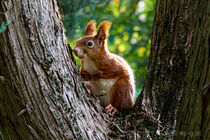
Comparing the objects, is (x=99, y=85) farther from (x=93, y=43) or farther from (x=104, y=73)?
(x=93, y=43)

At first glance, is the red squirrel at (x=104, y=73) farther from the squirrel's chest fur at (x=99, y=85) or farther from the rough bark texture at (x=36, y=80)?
the rough bark texture at (x=36, y=80)

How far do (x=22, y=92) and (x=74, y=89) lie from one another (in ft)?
1.28

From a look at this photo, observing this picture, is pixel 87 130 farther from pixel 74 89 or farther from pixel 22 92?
pixel 22 92

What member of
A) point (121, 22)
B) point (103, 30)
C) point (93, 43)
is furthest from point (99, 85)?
point (121, 22)

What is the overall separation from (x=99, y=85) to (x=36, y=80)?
1.26 m

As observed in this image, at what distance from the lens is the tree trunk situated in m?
1.66

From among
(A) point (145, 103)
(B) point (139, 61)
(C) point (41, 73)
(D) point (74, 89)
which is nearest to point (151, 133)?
(A) point (145, 103)

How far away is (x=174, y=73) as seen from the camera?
205 centimetres

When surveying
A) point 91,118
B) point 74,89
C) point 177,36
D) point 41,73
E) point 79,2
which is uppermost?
point 79,2

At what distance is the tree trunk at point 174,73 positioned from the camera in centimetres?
166

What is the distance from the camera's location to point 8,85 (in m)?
1.60

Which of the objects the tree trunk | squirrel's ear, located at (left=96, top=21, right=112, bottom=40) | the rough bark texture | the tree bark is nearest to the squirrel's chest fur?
squirrel's ear, located at (left=96, top=21, right=112, bottom=40)

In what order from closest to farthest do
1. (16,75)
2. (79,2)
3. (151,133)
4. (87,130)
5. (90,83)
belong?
(16,75)
(87,130)
(151,133)
(90,83)
(79,2)

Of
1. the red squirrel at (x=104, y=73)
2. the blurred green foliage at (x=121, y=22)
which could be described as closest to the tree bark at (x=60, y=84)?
the red squirrel at (x=104, y=73)
